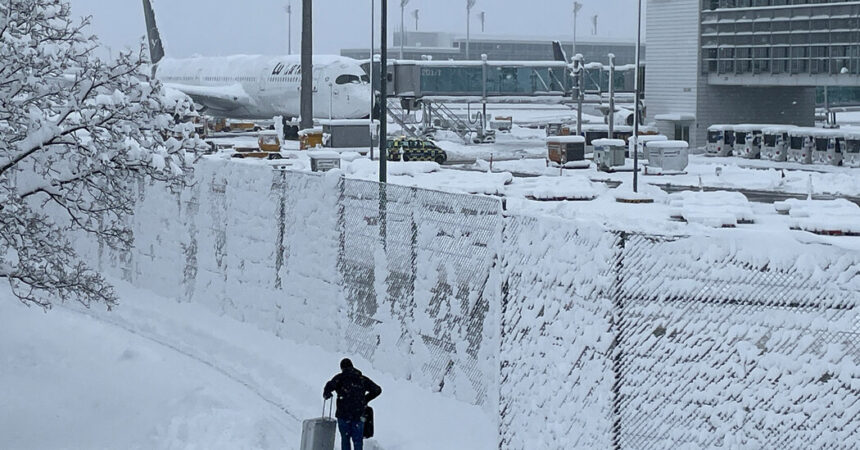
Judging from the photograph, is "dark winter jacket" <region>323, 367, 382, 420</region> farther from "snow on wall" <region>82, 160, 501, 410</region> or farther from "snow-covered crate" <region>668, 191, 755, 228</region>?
"snow-covered crate" <region>668, 191, 755, 228</region>

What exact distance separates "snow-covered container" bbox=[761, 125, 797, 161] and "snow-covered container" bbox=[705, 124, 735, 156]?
2.44m

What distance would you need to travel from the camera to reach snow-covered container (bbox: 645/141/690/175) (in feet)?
181

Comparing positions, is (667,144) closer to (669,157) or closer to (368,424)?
(669,157)

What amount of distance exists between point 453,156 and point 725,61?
18.6 m

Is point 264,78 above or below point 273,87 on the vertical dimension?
above

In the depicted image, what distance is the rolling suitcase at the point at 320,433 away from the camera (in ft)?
42.9

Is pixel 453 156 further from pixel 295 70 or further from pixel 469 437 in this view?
pixel 469 437

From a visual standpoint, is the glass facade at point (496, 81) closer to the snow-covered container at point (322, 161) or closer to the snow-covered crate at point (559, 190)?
the snow-covered container at point (322, 161)

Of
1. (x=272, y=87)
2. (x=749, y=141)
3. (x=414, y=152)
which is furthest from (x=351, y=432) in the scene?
(x=272, y=87)

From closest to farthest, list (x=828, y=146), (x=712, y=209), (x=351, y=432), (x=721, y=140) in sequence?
(x=351, y=432)
(x=712, y=209)
(x=828, y=146)
(x=721, y=140)

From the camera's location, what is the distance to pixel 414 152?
59469 millimetres

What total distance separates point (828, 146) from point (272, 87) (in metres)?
34.8

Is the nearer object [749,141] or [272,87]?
[749,141]

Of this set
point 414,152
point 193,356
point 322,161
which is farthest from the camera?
point 414,152
